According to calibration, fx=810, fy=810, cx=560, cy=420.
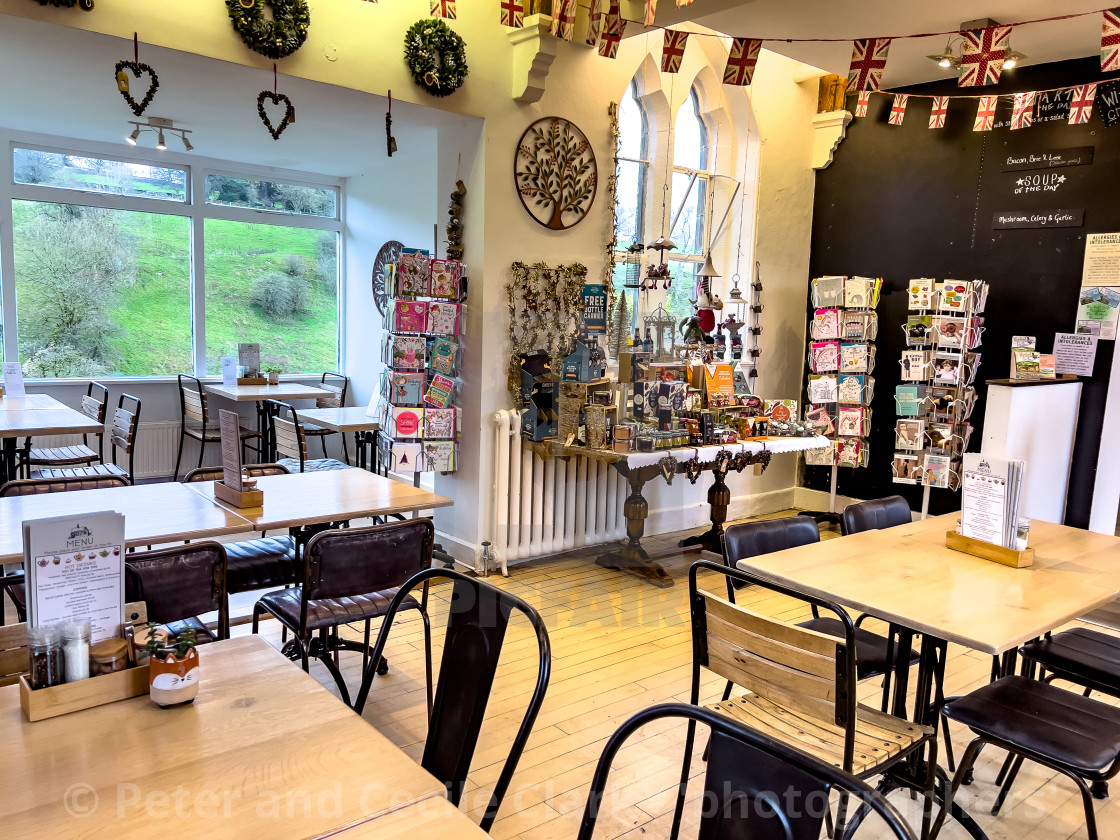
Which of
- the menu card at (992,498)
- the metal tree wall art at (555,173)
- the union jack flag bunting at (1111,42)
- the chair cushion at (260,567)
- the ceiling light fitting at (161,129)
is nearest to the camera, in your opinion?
the menu card at (992,498)

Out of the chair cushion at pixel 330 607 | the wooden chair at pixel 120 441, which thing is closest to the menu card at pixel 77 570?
the chair cushion at pixel 330 607

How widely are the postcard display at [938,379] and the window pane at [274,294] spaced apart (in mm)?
5503

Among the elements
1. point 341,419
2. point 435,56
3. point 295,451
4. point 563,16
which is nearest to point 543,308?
point 435,56

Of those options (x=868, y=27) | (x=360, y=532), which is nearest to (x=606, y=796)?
(x=360, y=532)

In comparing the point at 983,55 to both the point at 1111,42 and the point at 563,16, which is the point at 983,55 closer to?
the point at 1111,42

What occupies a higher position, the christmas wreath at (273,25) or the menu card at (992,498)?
the christmas wreath at (273,25)

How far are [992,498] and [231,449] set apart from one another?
2.78 m

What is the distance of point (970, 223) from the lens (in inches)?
225

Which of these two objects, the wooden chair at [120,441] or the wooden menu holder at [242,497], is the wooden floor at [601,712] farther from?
the wooden chair at [120,441]

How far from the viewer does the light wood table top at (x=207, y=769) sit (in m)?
1.19

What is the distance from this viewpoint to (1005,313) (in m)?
5.55

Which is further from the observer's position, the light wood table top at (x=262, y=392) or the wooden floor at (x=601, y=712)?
the light wood table top at (x=262, y=392)

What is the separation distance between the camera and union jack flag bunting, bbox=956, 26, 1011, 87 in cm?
394

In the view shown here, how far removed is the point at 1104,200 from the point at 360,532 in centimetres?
498
